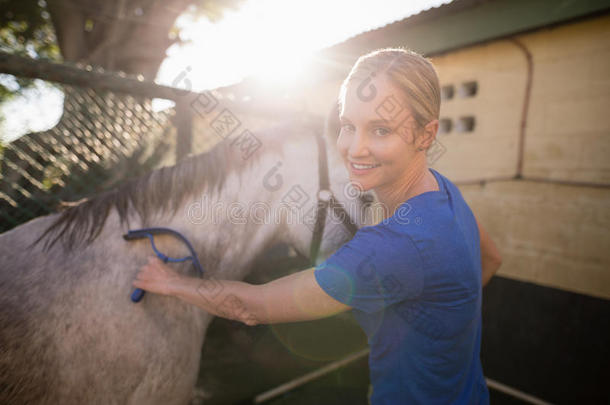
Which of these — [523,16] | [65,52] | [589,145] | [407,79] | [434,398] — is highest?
[65,52]

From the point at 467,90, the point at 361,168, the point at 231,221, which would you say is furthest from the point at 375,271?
the point at 467,90

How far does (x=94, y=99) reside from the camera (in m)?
2.50

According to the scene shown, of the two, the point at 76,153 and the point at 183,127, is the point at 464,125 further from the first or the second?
the point at 76,153

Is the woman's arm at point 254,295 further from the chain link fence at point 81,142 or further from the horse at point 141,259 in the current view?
the chain link fence at point 81,142

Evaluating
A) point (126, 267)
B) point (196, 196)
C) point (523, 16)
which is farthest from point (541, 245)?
point (126, 267)

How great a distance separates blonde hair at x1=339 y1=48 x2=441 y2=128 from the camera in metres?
0.88

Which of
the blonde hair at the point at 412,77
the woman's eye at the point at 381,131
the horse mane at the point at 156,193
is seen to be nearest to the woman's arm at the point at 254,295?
the horse mane at the point at 156,193

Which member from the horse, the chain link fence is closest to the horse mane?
the horse

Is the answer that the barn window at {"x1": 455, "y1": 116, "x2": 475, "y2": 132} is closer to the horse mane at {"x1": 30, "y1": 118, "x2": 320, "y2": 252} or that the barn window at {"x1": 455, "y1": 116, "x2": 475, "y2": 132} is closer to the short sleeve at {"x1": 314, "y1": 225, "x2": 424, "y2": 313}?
the horse mane at {"x1": 30, "y1": 118, "x2": 320, "y2": 252}

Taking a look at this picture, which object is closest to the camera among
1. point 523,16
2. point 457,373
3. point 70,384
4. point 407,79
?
point 407,79

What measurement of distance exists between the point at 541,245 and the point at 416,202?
10.3 feet

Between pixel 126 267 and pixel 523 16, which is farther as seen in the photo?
pixel 523 16

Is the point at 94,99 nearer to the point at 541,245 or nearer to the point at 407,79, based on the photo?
the point at 407,79

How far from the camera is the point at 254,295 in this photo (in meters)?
1.00
